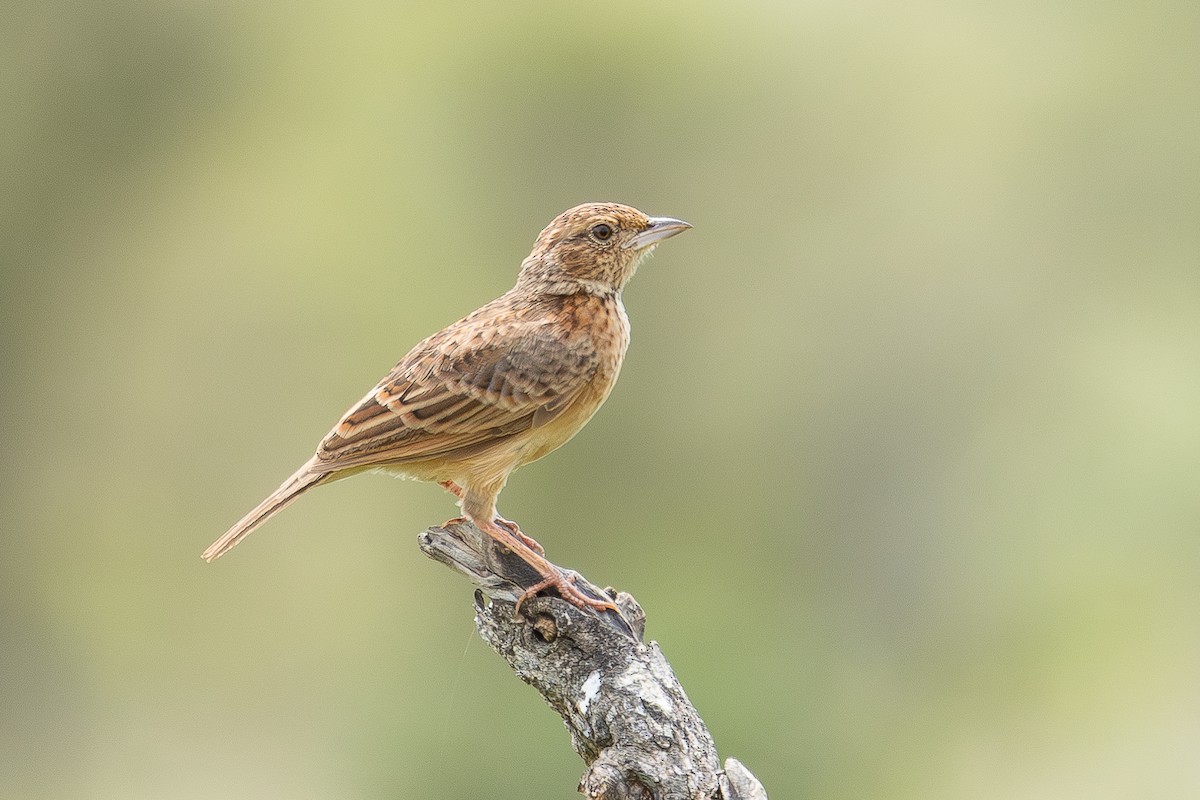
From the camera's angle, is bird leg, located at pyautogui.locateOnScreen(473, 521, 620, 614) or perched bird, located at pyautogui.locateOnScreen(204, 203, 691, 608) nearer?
bird leg, located at pyautogui.locateOnScreen(473, 521, 620, 614)

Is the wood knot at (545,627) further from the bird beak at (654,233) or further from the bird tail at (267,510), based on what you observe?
the bird beak at (654,233)

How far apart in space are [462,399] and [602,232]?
0.96m

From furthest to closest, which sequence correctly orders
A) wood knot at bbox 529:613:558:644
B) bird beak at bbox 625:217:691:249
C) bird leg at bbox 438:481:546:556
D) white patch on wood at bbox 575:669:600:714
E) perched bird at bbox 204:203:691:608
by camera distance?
bird beak at bbox 625:217:691:249 → bird leg at bbox 438:481:546:556 → perched bird at bbox 204:203:691:608 → wood knot at bbox 529:613:558:644 → white patch on wood at bbox 575:669:600:714

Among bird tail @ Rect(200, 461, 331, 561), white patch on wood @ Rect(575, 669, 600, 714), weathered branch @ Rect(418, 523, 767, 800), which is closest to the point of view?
weathered branch @ Rect(418, 523, 767, 800)

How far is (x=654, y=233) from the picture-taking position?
17.7 ft

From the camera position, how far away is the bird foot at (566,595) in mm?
4555

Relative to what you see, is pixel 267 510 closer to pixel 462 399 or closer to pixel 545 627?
pixel 462 399

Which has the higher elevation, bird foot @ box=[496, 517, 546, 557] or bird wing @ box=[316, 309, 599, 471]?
bird wing @ box=[316, 309, 599, 471]

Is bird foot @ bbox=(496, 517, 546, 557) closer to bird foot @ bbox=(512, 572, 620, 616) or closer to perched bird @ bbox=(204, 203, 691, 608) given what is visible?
perched bird @ bbox=(204, 203, 691, 608)

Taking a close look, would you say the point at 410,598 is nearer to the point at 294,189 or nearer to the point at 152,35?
the point at 294,189

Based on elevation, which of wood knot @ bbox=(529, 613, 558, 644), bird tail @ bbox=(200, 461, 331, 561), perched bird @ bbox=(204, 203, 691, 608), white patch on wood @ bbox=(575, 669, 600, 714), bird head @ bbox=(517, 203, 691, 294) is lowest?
white patch on wood @ bbox=(575, 669, 600, 714)

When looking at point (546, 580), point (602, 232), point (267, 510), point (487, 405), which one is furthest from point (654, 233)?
point (267, 510)

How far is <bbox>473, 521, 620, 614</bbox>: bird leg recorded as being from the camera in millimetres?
4566

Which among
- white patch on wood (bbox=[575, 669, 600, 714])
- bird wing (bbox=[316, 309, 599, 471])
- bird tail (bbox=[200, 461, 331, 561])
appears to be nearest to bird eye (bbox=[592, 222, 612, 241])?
bird wing (bbox=[316, 309, 599, 471])
